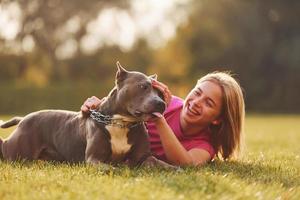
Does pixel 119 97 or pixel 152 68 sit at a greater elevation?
pixel 119 97

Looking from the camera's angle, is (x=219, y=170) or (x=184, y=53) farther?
(x=184, y=53)

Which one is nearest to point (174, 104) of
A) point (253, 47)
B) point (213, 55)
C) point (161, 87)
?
point (161, 87)

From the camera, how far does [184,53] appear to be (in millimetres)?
44875

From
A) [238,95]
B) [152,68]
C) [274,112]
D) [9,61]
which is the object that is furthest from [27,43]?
[238,95]

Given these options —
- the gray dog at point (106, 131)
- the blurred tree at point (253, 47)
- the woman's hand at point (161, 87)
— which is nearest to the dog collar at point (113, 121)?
the gray dog at point (106, 131)

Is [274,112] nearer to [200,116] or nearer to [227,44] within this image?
[227,44]

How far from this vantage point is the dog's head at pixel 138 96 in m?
6.12

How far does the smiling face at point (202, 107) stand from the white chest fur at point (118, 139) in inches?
40.5

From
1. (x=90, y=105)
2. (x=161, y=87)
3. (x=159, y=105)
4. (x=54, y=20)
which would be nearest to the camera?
(x=159, y=105)

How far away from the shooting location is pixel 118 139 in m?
6.46

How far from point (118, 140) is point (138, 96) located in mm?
574

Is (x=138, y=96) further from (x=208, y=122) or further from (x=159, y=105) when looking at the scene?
(x=208, y=122)

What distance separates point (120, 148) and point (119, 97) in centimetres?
57

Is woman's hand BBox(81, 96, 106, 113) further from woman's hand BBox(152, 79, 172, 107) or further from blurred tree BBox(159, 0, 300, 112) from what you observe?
blurred tree BBox(159, 0, 300, 112)
